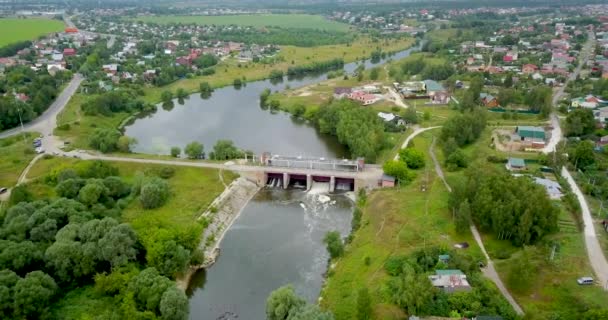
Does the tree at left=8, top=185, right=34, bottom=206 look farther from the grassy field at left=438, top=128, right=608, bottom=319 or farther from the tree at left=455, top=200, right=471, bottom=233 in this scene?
the grassy field at left=438, top=128, right=608, bottom=319

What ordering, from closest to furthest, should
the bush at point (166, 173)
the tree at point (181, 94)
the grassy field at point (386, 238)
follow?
the grassy field at point (386, 238)
the bush at point (166, 173)
the tree at point (181, 94)

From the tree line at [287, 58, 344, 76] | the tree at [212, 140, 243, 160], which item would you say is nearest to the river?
the tree at [212, 140, 243, 160]

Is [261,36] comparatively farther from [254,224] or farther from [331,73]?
[254,224]

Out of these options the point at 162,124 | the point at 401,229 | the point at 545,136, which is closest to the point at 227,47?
the point at 162,124

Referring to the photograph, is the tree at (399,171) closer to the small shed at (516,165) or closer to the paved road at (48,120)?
the small shed at (516,165)

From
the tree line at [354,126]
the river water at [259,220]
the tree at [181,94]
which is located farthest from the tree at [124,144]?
the tree at [181,94]
